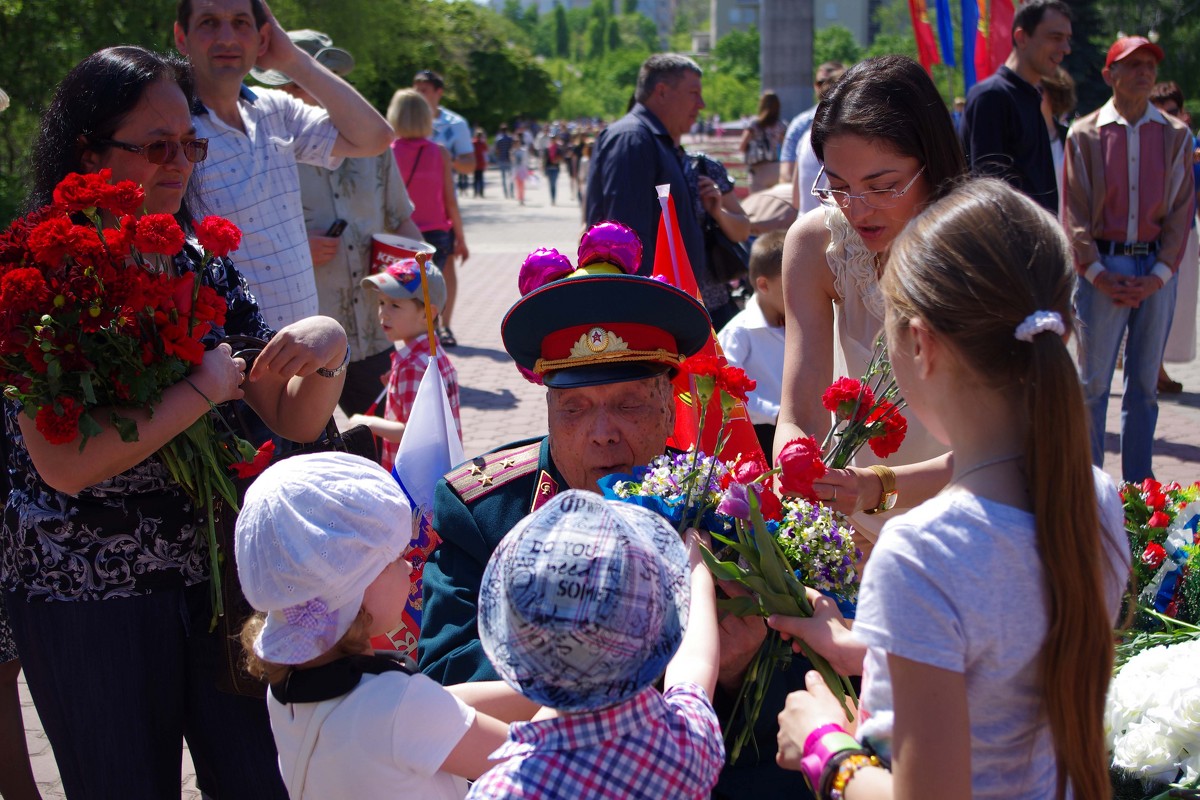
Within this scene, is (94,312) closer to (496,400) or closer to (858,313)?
(858,313)

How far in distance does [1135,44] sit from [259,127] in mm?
4870

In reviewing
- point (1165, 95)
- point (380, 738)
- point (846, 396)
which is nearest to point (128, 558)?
point (380, 738)

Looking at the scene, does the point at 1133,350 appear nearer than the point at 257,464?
No

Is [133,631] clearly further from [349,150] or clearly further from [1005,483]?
[349,150]

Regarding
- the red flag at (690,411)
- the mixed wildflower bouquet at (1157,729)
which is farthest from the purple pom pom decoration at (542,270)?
the mixed wildflower bouquet at (1157,729)

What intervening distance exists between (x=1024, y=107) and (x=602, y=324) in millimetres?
4134

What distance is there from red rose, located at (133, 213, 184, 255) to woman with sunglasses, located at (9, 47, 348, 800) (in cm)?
8

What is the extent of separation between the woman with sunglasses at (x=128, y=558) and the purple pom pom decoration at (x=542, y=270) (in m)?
0.52

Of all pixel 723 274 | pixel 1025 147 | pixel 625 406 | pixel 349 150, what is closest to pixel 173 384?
pixel 625 406

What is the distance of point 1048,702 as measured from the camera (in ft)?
4.93

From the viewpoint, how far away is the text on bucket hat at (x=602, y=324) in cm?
260

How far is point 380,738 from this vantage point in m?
1.87

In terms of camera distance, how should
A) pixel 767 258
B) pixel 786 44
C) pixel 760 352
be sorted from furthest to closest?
pixel 786 44 < pixel 767 258 < pixel 760 352

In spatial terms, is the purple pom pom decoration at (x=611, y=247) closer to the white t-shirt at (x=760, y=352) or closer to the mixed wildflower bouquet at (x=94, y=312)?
the mixed wildflower bouquet at (x=94, y=312)
